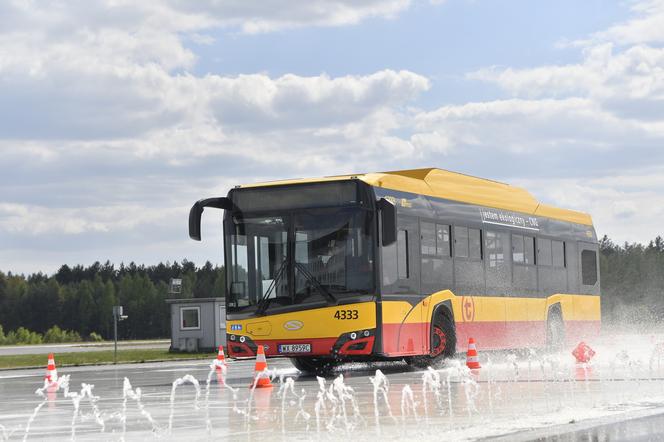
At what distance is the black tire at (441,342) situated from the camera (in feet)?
78.4

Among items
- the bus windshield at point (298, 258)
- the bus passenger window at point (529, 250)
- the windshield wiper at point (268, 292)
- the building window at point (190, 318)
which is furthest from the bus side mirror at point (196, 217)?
the building window at point (190, 318)

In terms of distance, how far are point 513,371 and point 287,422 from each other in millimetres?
10306

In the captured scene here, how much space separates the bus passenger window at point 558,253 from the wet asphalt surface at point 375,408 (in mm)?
5925

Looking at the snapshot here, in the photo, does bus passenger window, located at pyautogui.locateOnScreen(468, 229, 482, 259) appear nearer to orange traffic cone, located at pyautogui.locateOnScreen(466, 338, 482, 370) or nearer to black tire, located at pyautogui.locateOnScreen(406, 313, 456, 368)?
black tire, located at pyautogui.locateOnScreen(406, 313, 456, 368)

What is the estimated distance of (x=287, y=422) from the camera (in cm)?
1321

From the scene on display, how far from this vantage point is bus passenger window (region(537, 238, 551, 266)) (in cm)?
2870

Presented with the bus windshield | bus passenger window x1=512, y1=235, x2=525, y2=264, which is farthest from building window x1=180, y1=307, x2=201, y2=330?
the bus windshield

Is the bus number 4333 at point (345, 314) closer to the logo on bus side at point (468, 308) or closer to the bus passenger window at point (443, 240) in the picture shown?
the bus passenger window at point (443, 240)

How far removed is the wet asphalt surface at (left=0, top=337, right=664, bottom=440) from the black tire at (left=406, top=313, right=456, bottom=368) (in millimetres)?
301

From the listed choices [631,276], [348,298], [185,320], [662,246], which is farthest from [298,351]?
[662,246]

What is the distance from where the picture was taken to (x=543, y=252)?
95.0 feet

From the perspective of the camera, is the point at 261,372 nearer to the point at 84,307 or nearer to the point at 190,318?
the point at 190,318

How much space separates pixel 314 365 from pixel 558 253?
7963mm

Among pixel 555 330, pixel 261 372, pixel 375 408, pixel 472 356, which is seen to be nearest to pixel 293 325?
pixel 261 372
